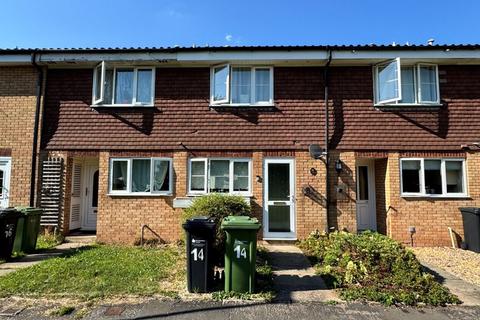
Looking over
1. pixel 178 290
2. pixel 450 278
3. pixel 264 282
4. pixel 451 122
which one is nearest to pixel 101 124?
pixel 178 290

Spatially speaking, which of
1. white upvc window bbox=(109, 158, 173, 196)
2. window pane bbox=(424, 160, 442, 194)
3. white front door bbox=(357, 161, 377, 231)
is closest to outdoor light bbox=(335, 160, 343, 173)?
white front door bbox=(357, 161, 377, 231)

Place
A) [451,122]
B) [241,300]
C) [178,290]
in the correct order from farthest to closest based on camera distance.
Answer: [451,122], [178,290], [241,300]

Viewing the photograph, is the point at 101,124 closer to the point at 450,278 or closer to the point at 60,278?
the point at 60,278

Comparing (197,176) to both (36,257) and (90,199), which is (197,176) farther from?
(36,257)

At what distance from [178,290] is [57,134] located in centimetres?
656

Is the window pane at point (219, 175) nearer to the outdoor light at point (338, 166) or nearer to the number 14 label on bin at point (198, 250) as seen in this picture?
the outdoor light at point (338, 166)

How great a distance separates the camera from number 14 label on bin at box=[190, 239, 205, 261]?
5.27m

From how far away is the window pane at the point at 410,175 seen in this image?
9.25 metres

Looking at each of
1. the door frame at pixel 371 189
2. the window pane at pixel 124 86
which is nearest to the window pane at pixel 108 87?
the window pane at pixel 124 86

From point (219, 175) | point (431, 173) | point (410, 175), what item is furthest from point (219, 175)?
point (431, 173)

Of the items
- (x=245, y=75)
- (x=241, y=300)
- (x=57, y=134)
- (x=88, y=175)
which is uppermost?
(x=245, y=75)

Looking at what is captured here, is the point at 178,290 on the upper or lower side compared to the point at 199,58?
lower

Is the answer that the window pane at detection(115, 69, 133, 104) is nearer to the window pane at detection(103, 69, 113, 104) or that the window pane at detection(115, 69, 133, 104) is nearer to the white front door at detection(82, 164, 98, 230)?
the window pane at detection(103, 69, 113, 104)

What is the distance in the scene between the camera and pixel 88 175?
10766 millimetres
